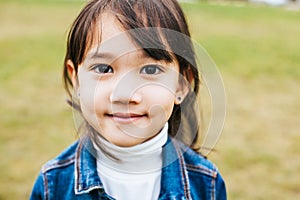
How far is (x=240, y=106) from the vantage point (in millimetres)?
3709

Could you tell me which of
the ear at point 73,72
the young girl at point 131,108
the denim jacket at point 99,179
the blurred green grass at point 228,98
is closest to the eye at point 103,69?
the young girl at point 131,108

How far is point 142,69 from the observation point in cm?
103

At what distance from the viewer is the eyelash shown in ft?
3.36

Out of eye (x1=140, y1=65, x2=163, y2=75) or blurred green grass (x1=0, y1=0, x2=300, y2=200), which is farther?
blurred green grass (x1=0, y1=0, x2=300, y2=200)

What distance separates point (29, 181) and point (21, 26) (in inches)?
160

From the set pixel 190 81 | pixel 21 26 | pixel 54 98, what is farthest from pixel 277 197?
pixel 21 26

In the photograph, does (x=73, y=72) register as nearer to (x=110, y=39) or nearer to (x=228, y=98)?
(x=110, y=39)

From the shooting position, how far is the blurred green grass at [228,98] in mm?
2623

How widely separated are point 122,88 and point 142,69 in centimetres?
5

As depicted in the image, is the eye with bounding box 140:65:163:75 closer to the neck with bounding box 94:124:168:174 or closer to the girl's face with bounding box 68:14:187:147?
the girl's face with bounding box 68:14:187:147

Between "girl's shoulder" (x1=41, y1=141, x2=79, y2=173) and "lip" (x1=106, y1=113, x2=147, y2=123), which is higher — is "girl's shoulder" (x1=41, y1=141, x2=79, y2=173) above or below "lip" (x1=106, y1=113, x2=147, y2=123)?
below

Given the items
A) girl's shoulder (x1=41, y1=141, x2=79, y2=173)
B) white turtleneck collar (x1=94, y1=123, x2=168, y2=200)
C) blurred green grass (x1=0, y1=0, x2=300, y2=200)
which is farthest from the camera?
blurred green grass (x1=0, y1=0, x2=300, y2=200)

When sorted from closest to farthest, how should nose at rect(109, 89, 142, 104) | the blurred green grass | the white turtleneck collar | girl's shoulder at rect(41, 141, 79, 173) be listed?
nose at rect(109, 89, 142, 104), the white turtleneck collar, girl's shoulder at rect(41, 141, 79, 173), the blurred green grass

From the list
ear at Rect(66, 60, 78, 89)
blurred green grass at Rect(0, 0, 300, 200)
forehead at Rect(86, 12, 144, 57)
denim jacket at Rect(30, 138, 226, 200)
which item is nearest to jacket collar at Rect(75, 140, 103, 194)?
denim jacket at Rect(30, 138, 226, 200)
